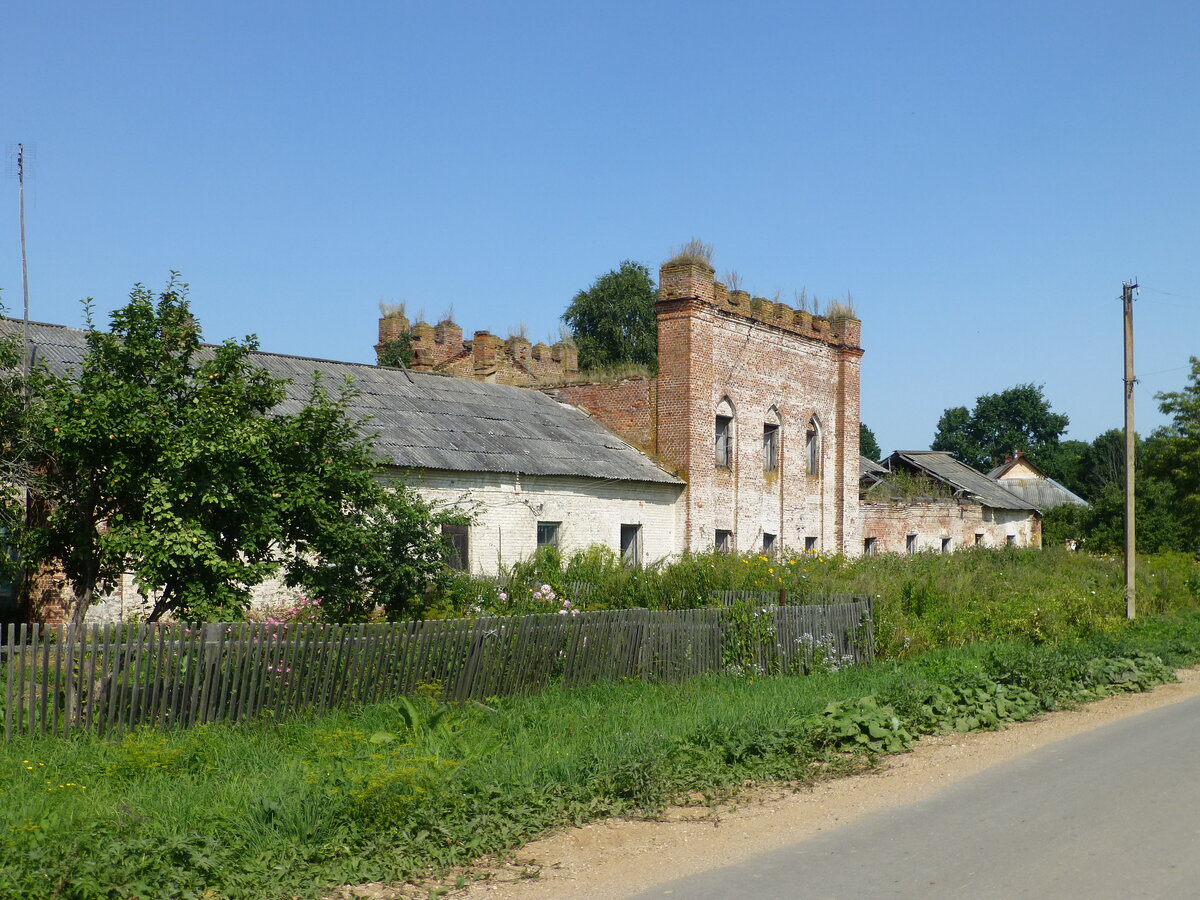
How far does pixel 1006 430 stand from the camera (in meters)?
96.2

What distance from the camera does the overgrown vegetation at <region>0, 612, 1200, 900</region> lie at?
5797mm

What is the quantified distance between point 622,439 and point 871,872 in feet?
68.6

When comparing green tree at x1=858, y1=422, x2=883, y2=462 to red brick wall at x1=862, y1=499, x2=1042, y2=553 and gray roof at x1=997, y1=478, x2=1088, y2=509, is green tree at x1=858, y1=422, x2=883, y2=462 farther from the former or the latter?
red brick wall at x1=862, y1=499, x2=1042, y2=553

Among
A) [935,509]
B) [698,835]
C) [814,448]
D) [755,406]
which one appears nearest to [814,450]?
[814,448]

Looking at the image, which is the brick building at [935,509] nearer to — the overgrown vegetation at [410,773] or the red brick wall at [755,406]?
the red brick wall at [755,406]

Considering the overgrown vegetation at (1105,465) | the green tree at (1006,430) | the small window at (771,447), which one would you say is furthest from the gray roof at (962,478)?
the green tree at (1006,430)

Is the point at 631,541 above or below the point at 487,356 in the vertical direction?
below

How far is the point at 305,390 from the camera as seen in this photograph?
66.0 ft

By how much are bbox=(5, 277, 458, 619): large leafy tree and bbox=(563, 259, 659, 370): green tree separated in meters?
40.5

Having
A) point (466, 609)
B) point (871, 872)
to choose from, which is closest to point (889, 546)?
point (466, 609)

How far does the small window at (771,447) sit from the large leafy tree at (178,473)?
61.1ft

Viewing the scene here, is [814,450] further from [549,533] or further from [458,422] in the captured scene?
[458,422]

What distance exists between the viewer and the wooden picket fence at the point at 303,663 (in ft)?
28.8

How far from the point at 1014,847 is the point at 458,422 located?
16.9 m
